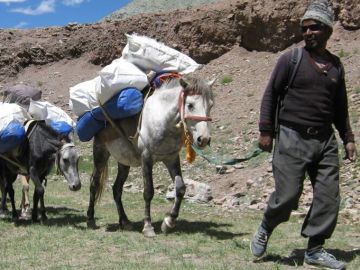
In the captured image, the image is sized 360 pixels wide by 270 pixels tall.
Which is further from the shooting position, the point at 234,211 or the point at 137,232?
the point at 234,211

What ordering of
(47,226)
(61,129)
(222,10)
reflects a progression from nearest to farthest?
1. (47,226)
2. (61,129)
3. (222,10)

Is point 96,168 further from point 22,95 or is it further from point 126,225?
point 22,95

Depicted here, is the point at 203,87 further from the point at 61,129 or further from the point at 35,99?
the point at 35,99

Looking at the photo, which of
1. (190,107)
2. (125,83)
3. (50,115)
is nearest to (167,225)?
(190,107)

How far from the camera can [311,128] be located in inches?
213

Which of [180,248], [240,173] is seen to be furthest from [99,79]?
[240,173]

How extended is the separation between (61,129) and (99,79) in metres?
1.36

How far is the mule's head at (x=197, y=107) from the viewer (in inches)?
280

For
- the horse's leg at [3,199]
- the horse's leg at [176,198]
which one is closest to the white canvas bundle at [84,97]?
the horse's leg at [176,198]

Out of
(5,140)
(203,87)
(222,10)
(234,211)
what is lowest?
(234,211)

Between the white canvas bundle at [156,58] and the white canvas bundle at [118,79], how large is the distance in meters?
0.21

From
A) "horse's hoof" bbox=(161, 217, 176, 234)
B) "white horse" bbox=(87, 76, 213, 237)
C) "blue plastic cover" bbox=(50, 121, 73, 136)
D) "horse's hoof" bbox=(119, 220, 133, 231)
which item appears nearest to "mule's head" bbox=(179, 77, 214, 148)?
"white horse" bbox=(87, 76, 213, 237)

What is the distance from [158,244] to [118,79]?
237 cm

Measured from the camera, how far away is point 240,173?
43.7 feet
